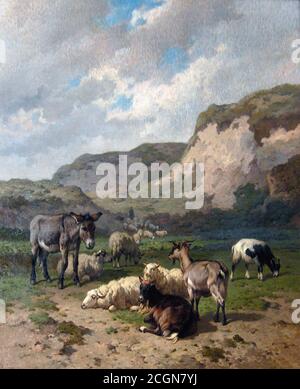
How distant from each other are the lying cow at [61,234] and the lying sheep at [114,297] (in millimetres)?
470

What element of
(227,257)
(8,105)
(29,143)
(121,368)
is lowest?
(121,368)

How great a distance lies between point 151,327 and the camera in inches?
238

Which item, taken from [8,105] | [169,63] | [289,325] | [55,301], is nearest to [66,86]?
[8,105]

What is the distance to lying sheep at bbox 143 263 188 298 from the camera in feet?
20.5

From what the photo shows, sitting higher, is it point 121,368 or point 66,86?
point 66,86

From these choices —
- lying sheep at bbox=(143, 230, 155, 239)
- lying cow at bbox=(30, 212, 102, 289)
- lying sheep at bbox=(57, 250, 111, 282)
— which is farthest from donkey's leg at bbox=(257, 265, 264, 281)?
lying cow at bbox=(30, 212, 102, 289)

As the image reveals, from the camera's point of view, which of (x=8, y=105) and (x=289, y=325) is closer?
(x=289, y=325)

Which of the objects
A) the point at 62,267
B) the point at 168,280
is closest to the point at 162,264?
the point at 168,280

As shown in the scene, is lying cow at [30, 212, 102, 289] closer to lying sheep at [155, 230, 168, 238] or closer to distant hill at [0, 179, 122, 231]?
distant hill at [0, 179, 122, 231]

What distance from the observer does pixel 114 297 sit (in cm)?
619

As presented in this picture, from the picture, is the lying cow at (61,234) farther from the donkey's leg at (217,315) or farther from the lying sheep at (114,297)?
the donkey's leg at (217,315)

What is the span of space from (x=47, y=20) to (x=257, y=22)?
8.57 ft

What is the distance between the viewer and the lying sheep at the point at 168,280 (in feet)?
20.5

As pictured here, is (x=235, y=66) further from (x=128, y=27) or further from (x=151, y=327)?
(x=151, y=327)
